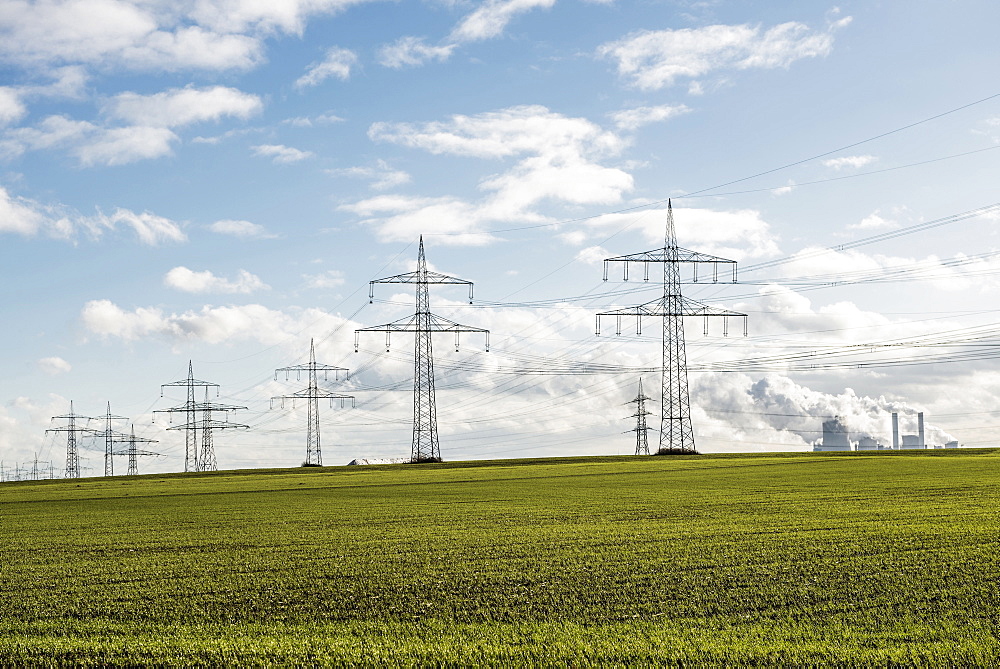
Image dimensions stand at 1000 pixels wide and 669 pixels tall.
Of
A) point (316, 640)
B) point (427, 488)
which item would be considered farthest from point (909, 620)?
point (427, 488)

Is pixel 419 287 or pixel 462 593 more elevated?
pixel 419 287

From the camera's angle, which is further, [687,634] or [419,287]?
[419,287]

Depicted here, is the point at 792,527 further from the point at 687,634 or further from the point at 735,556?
the point at 687,634

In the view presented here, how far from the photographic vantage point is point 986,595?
40.0 feet

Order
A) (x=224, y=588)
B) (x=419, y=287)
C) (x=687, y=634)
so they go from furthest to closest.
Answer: (x=419, y=287)
(x=224, y=588)
(x=687, y=634)

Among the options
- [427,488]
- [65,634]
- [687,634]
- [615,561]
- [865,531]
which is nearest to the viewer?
[687,634]

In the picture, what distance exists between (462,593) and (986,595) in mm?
7308

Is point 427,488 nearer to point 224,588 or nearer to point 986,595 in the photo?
point 224,588

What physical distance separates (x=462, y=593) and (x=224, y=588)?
13.5 feet

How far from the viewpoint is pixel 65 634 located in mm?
11773

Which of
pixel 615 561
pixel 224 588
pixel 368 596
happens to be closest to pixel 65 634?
pixel 224 588

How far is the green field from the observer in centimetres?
1031

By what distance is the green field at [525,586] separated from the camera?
33.8 ft

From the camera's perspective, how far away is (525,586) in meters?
14.1
